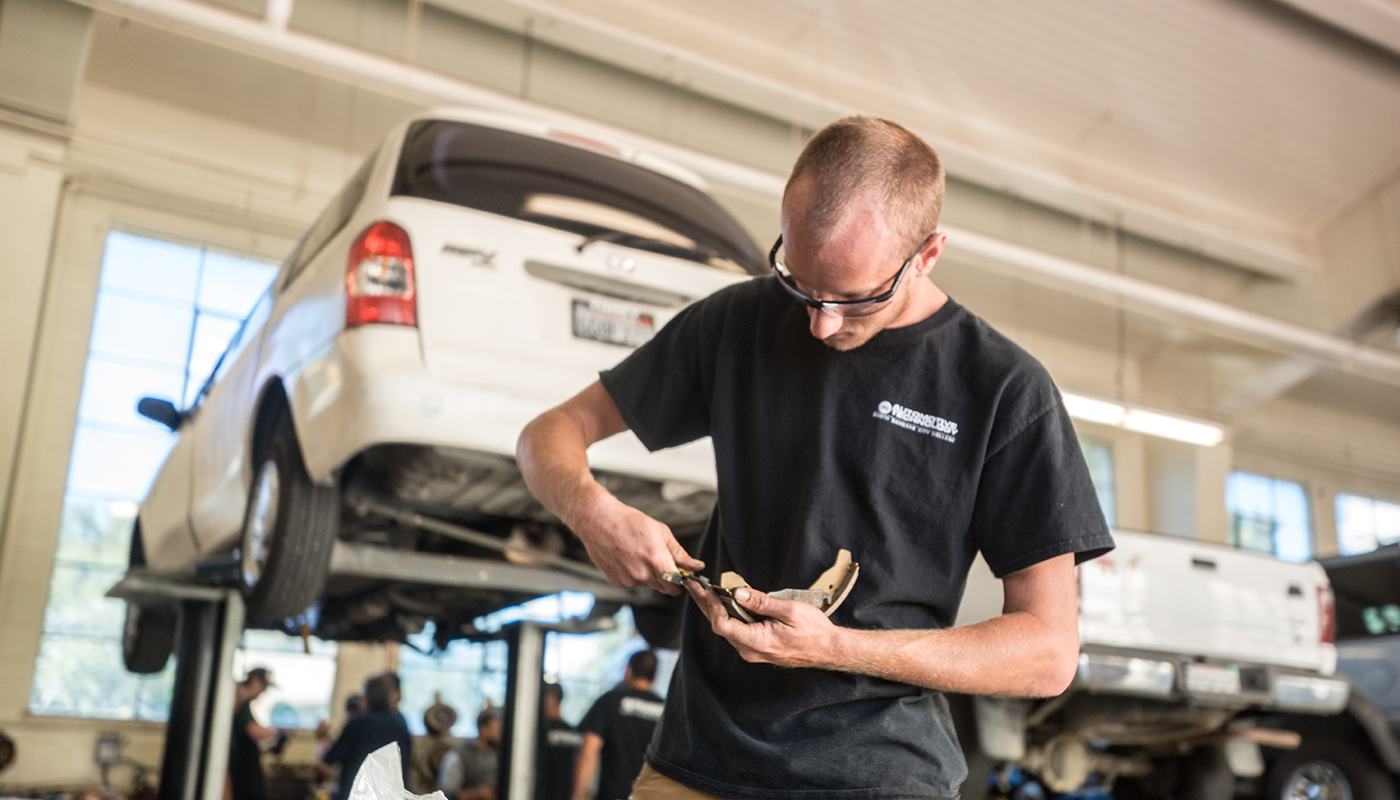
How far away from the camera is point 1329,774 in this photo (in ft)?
19.7

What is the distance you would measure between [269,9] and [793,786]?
278 inches

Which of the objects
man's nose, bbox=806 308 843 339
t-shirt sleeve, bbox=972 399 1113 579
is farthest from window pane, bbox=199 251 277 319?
t-shirt sleeve, bbox=972 399 1113 579

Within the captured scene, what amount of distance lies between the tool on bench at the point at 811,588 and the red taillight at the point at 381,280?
6.32ft

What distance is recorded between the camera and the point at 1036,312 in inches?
625

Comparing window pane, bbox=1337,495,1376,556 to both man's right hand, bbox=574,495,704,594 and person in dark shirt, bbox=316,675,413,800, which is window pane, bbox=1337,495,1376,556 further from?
man's right hand, bbox=574,495,704,594

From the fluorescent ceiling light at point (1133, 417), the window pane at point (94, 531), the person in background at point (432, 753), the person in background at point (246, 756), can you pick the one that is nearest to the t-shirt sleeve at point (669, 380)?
the person in background at point (246, 756)

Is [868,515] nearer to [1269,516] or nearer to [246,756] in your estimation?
[246,756]

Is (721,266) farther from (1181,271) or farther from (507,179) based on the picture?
(1181,271)

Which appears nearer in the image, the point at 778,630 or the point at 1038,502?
the point at 778,630

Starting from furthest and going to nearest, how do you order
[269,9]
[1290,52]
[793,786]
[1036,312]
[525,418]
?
[1036,312], [1290,52], [269,9], [525,418], [793,786]

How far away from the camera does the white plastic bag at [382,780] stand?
135 centimetres

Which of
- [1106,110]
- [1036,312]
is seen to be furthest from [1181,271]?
[1106,110]

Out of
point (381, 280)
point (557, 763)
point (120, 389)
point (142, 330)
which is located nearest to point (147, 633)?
point (557, 763)

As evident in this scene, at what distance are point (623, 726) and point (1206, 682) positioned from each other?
2.66m
